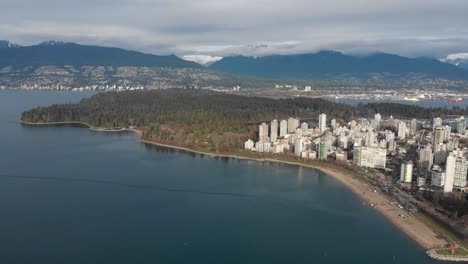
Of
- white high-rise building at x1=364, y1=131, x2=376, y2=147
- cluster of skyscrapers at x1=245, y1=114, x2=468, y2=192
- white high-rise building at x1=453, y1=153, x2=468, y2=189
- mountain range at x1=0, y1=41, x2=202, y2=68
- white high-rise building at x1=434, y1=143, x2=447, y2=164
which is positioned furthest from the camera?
mountain range at x1=0, y1=41, x2=202, y2=68

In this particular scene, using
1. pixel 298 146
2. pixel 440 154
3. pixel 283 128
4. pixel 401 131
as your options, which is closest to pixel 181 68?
pixel 283 128

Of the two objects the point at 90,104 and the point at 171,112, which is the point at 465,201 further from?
the point at 90,104

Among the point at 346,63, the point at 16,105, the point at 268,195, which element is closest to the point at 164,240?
the point at 268,195

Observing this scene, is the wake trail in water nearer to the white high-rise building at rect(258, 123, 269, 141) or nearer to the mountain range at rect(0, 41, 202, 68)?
the white high-rise building at rect(258, 123, 269, 141)

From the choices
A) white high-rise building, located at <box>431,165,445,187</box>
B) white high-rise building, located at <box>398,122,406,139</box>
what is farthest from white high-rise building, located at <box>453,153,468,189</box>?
white high-rise building, located at <box>398,122,406,139</box>

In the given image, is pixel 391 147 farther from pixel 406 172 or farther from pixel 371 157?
pixel 406 172

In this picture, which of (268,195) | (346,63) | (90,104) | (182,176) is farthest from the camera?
(346,63)
